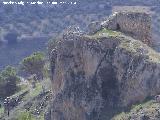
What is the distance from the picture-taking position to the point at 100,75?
4803 centimetres

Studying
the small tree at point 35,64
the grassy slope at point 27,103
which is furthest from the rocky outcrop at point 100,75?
the small tree at point 35,64

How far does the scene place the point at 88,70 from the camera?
160 ft

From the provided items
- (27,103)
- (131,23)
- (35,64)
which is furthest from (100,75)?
(35,64)

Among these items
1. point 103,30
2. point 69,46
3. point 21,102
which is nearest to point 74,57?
point 69,46

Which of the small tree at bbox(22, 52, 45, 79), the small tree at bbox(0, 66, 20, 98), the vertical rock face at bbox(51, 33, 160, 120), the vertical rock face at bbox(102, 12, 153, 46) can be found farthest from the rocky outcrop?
the small tree at bbox(22, 52, 45, 79)

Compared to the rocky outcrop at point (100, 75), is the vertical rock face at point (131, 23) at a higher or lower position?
higher

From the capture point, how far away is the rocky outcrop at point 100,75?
1778 inches

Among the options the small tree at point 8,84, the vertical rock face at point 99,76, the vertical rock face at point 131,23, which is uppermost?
the vertical rock face at point 131,23

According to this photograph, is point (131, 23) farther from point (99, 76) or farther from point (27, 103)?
point (27, 103)

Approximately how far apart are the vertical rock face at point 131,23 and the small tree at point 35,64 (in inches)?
1695

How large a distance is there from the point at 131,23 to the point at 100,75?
6870mm

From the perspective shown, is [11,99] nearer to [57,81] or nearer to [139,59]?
[57,81]

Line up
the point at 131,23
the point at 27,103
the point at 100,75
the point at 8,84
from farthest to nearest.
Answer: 1. the point at 8,84
2. the point at 27,103
3. the point at 131,23
4. the point at 100,75

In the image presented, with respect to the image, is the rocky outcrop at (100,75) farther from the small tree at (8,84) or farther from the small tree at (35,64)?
the small tree at (35,64)
